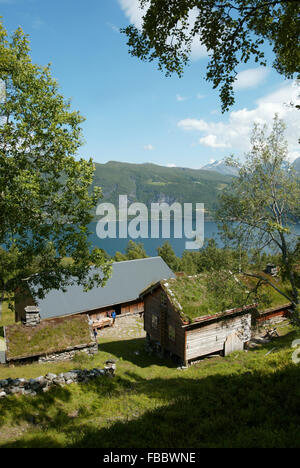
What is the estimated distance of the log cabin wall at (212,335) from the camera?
22484 millimetres

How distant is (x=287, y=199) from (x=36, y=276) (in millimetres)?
14289

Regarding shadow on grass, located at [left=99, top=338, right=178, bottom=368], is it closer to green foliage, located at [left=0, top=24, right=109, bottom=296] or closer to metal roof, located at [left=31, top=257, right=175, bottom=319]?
metal roof, located at [left=31, top=257, right=175, bottom=319]

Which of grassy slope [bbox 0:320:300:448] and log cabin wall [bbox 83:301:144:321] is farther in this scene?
log cabin wall [bbox 83:301:144:321]

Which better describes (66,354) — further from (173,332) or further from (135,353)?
(173,332)

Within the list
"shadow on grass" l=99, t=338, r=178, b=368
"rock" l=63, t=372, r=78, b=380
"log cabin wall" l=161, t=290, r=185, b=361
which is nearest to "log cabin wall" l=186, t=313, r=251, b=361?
"log cabin wall" l=161, t=290, r=185, b=361

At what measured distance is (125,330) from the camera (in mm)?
34375

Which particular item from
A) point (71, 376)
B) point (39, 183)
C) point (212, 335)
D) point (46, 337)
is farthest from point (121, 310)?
point (39, 183)

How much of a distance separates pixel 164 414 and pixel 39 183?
10.4m

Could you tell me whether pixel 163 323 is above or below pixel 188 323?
below

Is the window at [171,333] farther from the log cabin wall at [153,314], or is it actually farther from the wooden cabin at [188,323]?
the log cabin wall at [153,314]

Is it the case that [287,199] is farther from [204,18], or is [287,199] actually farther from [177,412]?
[177,412]

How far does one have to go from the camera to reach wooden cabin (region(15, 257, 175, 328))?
110 ft

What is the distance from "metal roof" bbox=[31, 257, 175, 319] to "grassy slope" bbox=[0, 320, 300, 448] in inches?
761

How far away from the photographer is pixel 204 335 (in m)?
23.1
